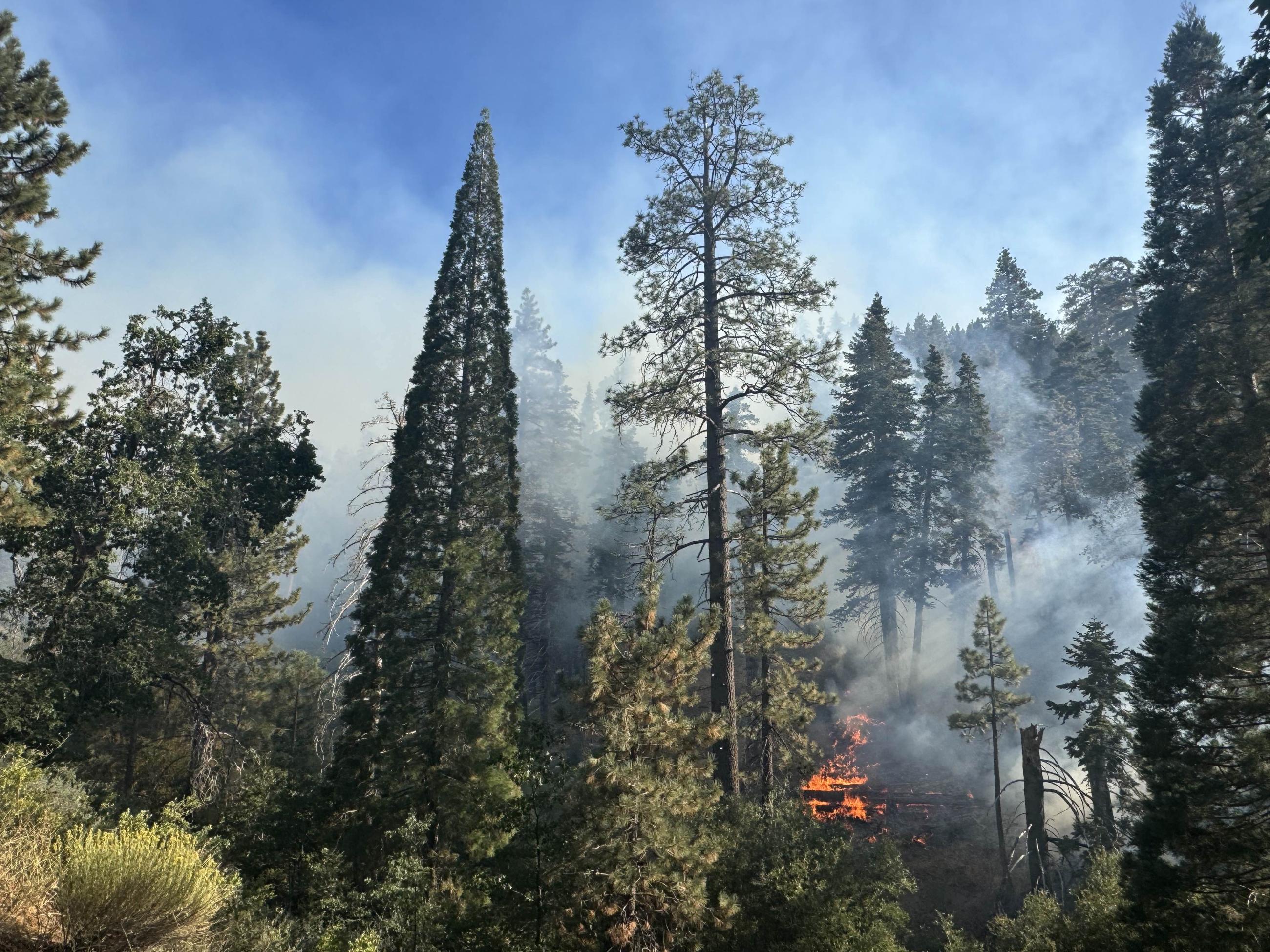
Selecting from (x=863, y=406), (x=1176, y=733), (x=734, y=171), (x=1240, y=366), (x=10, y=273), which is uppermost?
(x=863, y=406)

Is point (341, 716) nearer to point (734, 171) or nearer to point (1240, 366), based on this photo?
point (734, 171)

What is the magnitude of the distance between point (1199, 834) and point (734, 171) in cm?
1586

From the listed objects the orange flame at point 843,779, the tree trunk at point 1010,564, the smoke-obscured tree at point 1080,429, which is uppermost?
the smoke-obscured tree at point 1080,429

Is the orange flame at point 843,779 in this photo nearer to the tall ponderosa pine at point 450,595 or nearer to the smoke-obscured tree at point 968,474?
the smoke-obscured tree at point 968,474

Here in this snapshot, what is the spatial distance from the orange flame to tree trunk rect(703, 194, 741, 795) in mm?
11930

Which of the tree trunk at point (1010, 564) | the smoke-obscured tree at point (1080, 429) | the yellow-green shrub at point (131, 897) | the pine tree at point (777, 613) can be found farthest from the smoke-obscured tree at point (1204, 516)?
the tree trunk at point (1010, 564)

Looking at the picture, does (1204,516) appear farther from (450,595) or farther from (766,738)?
(450,595)

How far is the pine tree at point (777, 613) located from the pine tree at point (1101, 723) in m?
7.73

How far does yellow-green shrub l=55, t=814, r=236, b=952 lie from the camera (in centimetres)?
721

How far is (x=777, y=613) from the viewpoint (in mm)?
21141

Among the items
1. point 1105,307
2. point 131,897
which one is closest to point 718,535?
point 131,897

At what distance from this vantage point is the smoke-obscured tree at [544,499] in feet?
137

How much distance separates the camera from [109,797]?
53.5ft

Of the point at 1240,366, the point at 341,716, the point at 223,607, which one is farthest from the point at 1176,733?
the point at 223,607
